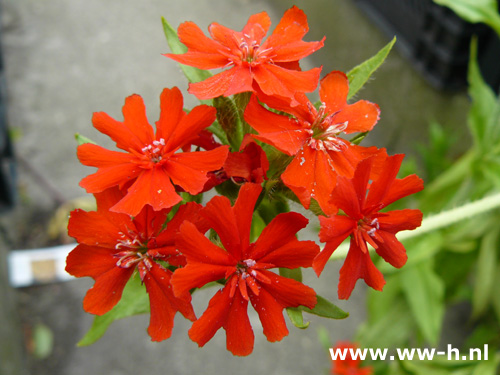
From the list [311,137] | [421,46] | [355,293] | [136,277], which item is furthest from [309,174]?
[421,46]

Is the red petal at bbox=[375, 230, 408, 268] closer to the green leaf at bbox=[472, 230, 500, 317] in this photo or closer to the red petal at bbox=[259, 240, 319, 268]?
the red petal at bbox=[259, 240, 319, 268]

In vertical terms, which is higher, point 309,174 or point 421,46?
point 421,46

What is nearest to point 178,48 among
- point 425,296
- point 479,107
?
point 479,107

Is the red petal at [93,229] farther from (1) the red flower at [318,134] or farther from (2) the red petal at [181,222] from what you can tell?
(1) the red flower at [318,134]

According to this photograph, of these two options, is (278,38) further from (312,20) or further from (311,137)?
(312,20)

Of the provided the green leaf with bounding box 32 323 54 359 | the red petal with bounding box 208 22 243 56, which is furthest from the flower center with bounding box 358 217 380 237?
the green leaf with bounding box 32 323 54 359

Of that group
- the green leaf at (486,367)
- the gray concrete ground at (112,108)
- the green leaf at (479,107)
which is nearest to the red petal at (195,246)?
the green leaf at (486,367)
